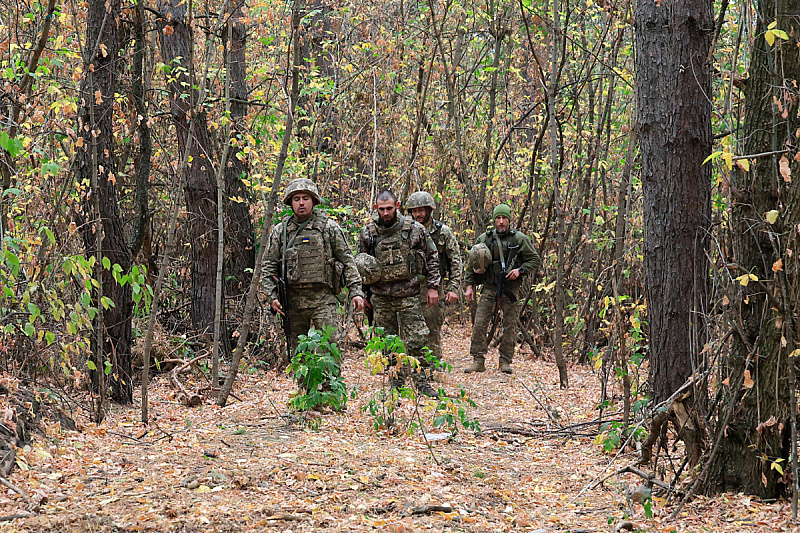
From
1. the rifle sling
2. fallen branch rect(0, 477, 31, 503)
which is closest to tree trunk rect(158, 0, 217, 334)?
the rifle sling

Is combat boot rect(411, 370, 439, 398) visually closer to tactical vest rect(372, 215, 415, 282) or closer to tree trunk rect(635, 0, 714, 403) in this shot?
tactical vest rect(372, 215, 415, 282)

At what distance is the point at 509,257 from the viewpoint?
35.1ft

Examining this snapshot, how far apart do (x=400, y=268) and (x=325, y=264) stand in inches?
52.7

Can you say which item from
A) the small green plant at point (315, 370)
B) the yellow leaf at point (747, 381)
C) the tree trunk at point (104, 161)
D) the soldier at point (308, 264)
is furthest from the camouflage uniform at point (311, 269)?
the yellow leaf at point (747, 381)

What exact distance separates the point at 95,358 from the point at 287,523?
339cm

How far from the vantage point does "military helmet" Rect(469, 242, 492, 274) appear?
1061 centimetres

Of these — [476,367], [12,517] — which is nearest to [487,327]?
[476,367]

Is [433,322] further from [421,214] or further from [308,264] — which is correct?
[308,264]

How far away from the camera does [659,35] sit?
488cm

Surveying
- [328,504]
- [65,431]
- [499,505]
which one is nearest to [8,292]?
[65,431]

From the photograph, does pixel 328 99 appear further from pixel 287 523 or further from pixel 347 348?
pixel 287 523

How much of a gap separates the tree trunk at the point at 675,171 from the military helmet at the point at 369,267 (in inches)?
153

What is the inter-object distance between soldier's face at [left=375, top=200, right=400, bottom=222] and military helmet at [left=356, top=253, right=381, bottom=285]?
482 mm

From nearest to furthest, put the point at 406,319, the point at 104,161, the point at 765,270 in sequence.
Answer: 1. the point at 765,270
2. the point at 104,161
3. the point at 406,319
